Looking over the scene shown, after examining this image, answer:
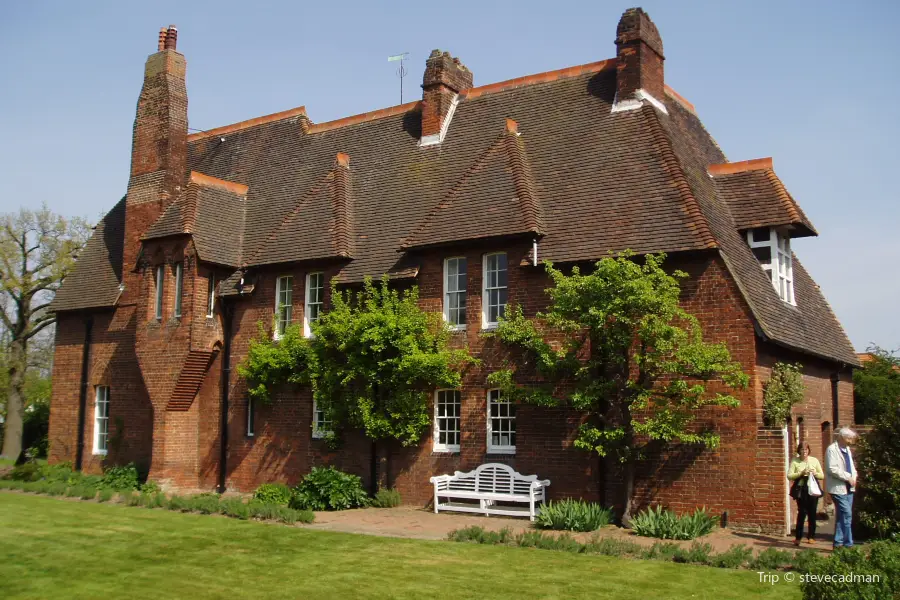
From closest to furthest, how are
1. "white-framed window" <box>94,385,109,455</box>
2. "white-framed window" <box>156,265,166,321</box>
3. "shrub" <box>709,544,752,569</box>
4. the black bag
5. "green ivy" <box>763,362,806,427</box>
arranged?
"shrub" <box>709,544,752,569</box>, the black bag, "green ivy" <box>763,362,806,427</box>, "white-framed window" <box>156,265,166,321</box>, "white-framed window" <box>94,385,109,455</box>

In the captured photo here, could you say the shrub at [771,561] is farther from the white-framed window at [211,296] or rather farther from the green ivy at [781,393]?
the white-framed window at [211,296]

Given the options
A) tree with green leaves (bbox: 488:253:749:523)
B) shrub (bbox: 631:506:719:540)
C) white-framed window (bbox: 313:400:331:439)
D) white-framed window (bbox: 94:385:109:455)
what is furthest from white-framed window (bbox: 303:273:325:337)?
shrub (bbox: 631:506:719:540)

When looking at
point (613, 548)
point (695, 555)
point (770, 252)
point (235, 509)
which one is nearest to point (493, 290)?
point (770, 252)

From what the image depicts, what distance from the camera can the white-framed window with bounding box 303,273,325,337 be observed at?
882 inches

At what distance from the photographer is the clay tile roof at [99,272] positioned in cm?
2712

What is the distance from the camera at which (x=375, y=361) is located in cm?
2020

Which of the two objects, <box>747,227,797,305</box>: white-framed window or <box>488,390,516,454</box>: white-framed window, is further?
<box>747,227,797,305</box>: white-framed window

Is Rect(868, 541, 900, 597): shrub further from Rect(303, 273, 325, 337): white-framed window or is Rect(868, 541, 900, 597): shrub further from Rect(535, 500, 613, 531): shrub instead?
Rect(303, 273, 325, 337): white-framed window

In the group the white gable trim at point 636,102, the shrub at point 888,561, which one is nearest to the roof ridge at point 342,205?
the white gable trim at point 636,102

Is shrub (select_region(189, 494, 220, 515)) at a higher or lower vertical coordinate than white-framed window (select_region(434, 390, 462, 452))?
lower

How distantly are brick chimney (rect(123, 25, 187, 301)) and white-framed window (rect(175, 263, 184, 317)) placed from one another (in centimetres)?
286

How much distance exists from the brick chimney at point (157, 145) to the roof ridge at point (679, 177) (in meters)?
14.3

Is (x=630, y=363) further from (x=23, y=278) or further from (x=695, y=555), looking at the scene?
(x=23, y=278)

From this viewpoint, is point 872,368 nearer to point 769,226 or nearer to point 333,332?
point 769,226
